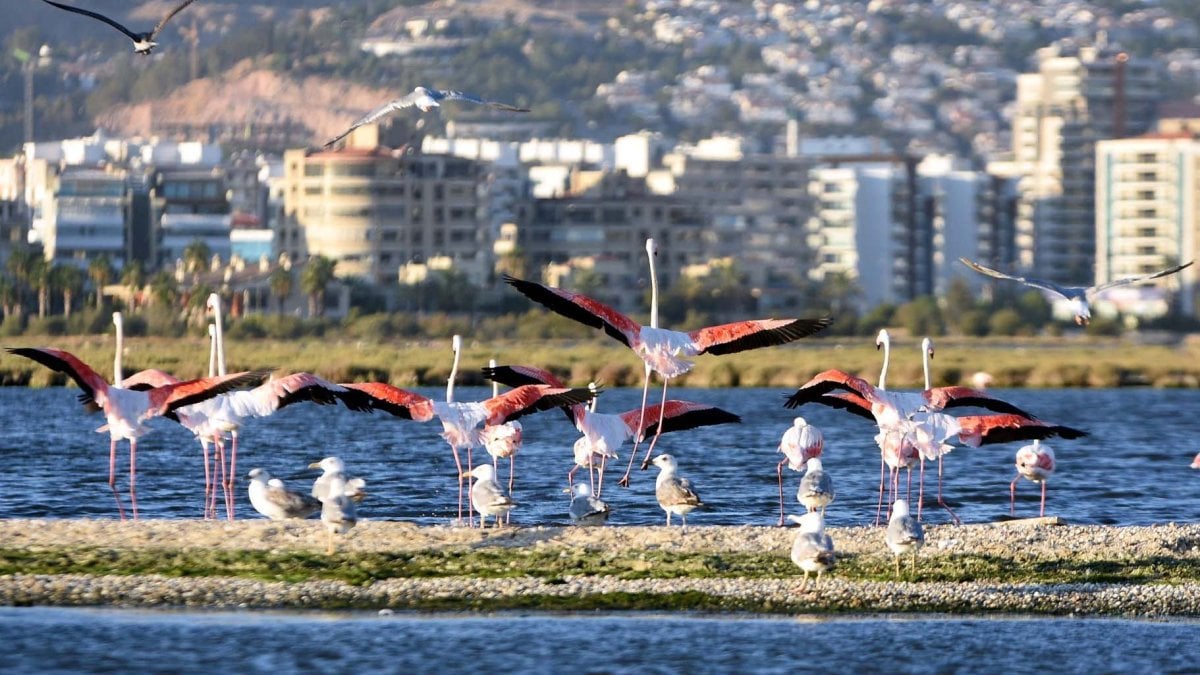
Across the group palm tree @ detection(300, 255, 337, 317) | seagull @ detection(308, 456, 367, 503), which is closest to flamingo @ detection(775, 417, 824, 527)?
seagull @ detection(308, 456, 367, 503)

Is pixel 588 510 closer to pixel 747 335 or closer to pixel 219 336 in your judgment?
pixel 747 335

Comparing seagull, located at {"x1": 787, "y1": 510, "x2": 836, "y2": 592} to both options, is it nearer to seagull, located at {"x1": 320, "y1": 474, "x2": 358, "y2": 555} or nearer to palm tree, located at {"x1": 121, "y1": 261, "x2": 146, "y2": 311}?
seagull, located at {"x1": 320, "y1": 474, "x2": 358, "y2": 555}

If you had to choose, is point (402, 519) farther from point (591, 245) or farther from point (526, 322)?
point (591, 245)

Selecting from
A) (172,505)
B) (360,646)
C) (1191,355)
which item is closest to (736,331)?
(360,646)

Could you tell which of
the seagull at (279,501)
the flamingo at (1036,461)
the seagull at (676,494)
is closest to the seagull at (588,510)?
the seagull at (676,494)

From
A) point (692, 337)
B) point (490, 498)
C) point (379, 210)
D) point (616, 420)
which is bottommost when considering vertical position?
point (490, 498)

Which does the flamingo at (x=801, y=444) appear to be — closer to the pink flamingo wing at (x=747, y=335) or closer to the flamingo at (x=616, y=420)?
the flamingo at (x=616, y=420)

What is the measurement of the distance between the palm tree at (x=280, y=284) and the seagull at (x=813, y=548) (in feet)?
328

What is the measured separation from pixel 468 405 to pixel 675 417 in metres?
2.22

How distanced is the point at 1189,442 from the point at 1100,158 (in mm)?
122687

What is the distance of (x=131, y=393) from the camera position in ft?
81.8

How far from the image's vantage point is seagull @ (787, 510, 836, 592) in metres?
21.8

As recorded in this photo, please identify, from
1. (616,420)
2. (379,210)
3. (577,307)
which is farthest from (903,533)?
(379,210)

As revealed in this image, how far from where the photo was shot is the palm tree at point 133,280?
117875mm
